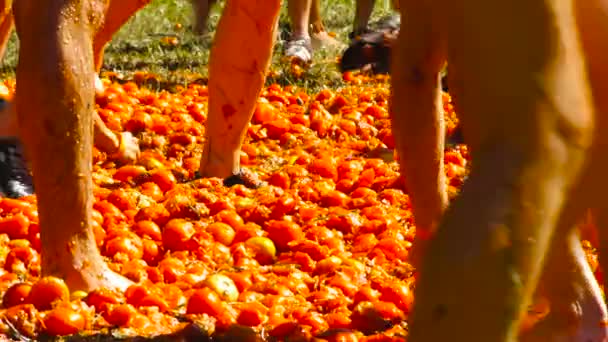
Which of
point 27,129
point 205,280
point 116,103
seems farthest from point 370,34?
point 27,129

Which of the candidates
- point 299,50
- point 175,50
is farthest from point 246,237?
point 175,50

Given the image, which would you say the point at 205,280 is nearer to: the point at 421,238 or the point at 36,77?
the point at 421,238

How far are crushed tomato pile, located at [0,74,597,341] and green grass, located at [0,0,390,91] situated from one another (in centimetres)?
151

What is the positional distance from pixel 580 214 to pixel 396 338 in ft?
4.61

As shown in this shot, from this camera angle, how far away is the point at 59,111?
139 inches

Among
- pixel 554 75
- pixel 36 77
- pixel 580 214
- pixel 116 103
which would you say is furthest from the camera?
pixel 116 103

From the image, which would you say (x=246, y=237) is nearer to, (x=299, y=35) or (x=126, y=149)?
(x=126, y=149)

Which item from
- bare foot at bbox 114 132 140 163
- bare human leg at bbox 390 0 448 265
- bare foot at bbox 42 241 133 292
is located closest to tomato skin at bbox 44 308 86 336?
bare foot at bbox 42 241 133 292

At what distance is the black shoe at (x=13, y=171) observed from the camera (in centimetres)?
541

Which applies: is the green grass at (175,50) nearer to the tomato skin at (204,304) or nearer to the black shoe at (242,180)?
the black shoe at (242,180)

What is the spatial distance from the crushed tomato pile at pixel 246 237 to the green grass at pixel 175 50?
151 centimetres

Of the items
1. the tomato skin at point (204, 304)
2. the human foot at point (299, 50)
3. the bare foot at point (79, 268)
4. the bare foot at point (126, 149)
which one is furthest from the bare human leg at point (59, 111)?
the human foot at point (299, 50)

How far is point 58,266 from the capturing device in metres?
3.68

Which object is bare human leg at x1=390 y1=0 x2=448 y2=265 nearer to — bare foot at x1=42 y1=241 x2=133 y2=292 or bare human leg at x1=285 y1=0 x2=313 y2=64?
bare foot at x1=42 y1=241 x2=133 y2=292
